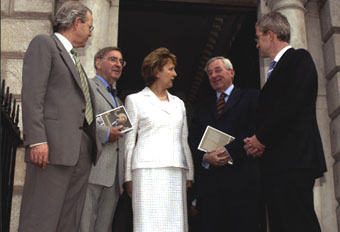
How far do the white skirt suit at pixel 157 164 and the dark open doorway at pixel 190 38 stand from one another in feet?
8.21

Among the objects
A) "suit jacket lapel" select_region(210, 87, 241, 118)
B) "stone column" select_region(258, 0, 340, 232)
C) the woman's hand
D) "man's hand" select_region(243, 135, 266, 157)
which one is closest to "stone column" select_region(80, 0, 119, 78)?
"suit jacket lapel" select_region(210, 87, 241, 118)

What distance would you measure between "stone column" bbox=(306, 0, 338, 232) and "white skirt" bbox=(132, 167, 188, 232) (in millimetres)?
1991

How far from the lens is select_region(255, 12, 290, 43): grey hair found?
402 centimetres

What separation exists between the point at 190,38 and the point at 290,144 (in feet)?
23.8

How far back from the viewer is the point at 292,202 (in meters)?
3.38

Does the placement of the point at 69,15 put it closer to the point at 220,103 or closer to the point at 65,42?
the point at 65,42

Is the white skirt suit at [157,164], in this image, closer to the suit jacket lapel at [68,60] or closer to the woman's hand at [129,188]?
the woman's hand at [129,188]

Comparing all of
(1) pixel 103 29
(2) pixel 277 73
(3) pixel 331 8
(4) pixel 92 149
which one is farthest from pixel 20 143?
(3) pixel 331 8

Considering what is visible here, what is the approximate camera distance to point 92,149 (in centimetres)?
364

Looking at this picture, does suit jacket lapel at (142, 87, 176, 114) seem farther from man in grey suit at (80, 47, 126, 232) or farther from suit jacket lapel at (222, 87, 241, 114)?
suit jacket lapel at (222, 87, 241, 114)

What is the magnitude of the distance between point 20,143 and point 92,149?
1.34 meters

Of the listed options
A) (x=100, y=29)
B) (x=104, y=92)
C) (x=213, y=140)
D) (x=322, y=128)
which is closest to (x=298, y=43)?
(x=322, y=128)

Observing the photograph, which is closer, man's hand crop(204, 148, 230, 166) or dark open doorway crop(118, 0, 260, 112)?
man's hand crop(204, 148, 230, 166)

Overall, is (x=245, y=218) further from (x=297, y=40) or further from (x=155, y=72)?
(x=297, y=40)
